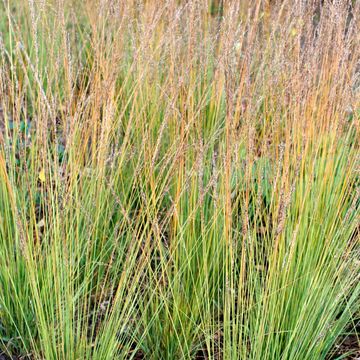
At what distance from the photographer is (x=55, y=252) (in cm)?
207

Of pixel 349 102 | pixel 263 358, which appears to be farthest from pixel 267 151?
pixel 263 358

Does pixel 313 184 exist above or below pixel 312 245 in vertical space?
above

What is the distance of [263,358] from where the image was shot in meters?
2.05

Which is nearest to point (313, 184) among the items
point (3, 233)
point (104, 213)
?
point (104, 213)

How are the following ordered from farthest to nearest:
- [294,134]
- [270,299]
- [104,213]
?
[104,213] → [294,134] → [270,299]

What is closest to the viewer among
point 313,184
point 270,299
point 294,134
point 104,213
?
point 270,299

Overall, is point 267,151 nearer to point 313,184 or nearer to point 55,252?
point 313,184

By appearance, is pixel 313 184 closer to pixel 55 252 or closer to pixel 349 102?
pixel 349 102

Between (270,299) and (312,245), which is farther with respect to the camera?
(312,245)

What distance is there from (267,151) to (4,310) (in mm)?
1226

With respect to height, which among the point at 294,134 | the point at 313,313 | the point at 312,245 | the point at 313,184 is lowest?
the point at 313,313

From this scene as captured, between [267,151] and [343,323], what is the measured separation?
A: 75 cm

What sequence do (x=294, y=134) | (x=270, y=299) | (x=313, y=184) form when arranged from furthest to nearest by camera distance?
(x=313, y=184) → (x=294, y=134) → (x=270, y=299)

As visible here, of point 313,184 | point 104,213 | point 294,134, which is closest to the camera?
point 294,134
